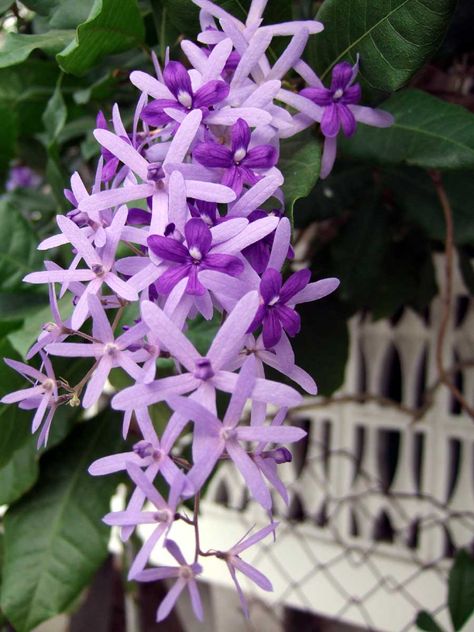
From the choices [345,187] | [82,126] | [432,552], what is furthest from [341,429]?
[82,126]

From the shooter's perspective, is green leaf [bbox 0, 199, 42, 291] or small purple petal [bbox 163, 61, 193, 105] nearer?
small purple petal [bbox 163, 61, 193, 105]

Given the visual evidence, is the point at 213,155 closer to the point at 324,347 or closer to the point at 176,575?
the point at 176,575

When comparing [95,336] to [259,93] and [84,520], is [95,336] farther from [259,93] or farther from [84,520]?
[84,520]

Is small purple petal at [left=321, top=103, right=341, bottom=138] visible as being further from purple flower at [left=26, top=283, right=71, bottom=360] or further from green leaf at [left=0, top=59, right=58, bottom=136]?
green leaf at [left=0, top=59, right=58, bottom=136]

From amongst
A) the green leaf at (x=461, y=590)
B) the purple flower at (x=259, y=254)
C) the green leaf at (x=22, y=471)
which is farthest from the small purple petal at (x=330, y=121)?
the green leaf at (x=461, y=590)

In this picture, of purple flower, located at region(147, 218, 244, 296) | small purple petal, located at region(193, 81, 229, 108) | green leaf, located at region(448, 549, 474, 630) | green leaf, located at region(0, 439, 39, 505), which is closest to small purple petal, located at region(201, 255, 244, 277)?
purple flower, located at region(147, 218, 244, 296)

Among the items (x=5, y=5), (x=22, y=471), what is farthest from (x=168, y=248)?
(x=22, y=471)
